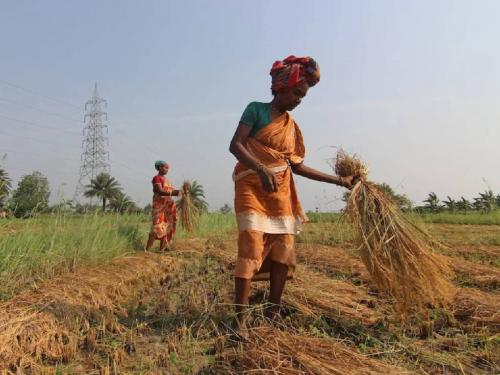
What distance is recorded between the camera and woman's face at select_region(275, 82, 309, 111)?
2850 millimetres

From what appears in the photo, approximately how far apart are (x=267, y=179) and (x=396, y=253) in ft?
3.10

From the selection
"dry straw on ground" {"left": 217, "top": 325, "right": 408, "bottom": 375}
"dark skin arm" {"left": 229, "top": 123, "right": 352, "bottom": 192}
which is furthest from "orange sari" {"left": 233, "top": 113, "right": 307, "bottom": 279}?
"dry straw on ground" {"left": 217, "top": 325, "right": 408, "bottom": 375}

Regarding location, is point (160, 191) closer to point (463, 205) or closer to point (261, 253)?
point (261, 253)

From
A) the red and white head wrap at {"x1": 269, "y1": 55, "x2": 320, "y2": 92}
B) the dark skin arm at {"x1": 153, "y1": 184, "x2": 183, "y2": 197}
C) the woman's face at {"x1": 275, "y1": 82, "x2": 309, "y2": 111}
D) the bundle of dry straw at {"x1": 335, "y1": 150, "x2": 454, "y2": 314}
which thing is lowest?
→ the bundle of dry straw at {"x1": 335, "y1": 150, "x2": 454, "y2": 314}

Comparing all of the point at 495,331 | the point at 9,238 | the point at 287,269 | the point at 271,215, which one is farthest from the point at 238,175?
the point at 9,238

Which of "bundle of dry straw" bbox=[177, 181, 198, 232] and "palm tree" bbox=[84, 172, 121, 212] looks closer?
"bundle of dry straw" bbox=[177, 181, 198, 232]

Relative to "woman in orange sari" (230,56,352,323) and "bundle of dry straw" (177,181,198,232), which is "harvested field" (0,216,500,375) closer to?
"woman in orange sari" (230,56,352,323)

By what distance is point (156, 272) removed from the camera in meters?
4.95

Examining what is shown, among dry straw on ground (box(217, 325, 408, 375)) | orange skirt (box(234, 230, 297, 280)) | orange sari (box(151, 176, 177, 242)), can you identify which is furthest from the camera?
orange sari (box(151, 176, 177, 242))

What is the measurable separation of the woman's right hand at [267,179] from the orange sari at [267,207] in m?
0.19

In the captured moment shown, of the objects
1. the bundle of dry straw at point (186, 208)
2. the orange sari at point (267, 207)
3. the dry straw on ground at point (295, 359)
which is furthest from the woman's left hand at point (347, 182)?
the bundle of dry straw at point (186, 208)

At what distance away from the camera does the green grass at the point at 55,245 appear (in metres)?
3.56

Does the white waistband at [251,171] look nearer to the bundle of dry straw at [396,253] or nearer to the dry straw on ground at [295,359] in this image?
the bundle of dry straw at [396,253]

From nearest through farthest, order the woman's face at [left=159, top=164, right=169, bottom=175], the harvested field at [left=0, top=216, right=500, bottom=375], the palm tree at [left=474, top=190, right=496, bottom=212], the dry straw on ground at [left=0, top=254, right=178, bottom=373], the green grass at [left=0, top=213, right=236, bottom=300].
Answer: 1. the harvested field at [left=0, top=216, right=500, bottom=375]
2. the dry straw on ground at [left=0, top=254, right=178, bottom=373]
3. the green grass at [left=0, top=213, right=236, bottom=300]
4. the woman's face at [left=159, top=164, right=169, bottom=175]
5. the palm tree at [left=474, top=190, right=496, bottom=212]
